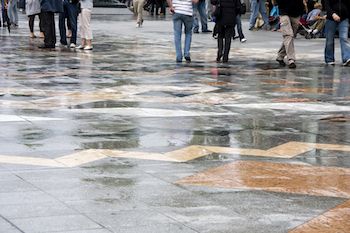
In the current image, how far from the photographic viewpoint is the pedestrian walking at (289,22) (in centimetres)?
1723

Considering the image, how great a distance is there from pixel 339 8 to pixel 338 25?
400mm

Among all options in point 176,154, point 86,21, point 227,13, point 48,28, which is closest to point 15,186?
point 176,154

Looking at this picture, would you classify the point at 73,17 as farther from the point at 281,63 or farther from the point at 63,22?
the point at 281,63

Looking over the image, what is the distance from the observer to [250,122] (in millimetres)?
10273

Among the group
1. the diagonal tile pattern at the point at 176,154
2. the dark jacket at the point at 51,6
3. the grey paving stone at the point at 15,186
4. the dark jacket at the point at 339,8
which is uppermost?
the dark jacket at the point at 339,8

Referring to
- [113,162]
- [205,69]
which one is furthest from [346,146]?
[205,69]

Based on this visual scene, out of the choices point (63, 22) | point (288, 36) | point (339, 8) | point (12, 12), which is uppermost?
point (339, 8)

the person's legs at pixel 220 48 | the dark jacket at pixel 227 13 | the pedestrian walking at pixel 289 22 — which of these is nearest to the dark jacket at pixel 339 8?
the pedestrian walking at pixel 289 22

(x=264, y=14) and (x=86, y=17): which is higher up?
(x=86, y=17)

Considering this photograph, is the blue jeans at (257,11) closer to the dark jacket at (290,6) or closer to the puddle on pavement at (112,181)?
the dark jacket at (290,6)

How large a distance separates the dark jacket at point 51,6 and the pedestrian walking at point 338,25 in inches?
261

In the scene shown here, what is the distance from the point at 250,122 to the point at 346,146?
1666mm

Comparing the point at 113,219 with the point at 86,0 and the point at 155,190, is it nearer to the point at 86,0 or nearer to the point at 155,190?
the point at 155,190

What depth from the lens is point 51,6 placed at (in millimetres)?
20734
